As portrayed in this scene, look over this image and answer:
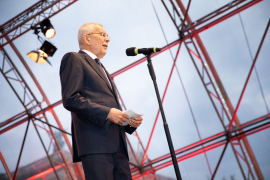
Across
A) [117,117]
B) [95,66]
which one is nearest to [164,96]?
[95,66]

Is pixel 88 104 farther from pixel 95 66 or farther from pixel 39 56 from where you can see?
pixel 39 56

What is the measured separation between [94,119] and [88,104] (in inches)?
4.0

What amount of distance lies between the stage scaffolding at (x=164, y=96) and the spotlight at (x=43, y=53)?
0.63 metres

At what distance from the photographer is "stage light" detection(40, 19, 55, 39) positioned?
6.09 metres

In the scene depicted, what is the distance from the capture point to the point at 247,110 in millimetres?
5484

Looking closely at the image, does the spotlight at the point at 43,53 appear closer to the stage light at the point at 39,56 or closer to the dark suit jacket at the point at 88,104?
the stage light at the point at 39,56

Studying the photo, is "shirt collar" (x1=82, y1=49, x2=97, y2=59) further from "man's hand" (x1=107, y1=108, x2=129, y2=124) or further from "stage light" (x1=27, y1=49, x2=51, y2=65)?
"stage light" (x1=27, y1=49, x2=51, y2=65)

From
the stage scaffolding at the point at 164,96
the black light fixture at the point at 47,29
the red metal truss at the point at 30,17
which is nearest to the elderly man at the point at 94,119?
the stage scaffolding at the point at 164,96

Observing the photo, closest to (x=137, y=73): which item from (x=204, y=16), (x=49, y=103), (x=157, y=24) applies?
(x=157, y=24)

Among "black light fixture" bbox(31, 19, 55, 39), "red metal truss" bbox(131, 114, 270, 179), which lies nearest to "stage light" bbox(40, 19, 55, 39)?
"black light fixture" bbox(31, 19, 55, 39)

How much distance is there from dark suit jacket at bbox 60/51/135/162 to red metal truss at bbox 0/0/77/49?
16.1 ft

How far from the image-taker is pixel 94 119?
1.66 m

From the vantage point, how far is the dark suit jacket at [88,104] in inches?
65.3

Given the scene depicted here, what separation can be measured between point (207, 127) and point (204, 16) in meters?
2.37
